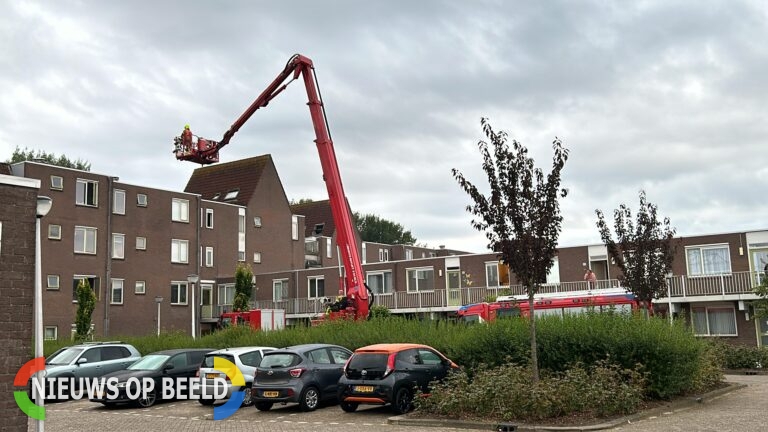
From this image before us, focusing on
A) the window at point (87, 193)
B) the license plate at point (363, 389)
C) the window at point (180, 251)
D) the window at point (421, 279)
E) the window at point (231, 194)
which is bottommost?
the license plate at point (363, 389)

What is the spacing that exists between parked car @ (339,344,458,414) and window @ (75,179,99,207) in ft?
100

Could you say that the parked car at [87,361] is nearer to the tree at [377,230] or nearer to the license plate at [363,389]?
the license plate at [363,389]

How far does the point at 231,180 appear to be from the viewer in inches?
2191

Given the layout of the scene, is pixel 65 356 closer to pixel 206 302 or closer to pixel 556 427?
pixel 556 427

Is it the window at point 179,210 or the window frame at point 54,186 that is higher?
the window frame at point 54,186

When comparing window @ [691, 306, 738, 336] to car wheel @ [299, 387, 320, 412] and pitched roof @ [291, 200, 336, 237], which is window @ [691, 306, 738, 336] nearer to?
car wheel @ [299, 387, 320, 412]

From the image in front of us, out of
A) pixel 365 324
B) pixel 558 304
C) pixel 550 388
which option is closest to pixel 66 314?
pixel 365 324

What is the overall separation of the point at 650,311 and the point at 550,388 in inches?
470

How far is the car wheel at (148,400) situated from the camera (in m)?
19.4

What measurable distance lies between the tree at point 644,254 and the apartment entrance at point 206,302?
1273 inches

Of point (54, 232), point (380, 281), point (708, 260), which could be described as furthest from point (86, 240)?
point (708, 260)

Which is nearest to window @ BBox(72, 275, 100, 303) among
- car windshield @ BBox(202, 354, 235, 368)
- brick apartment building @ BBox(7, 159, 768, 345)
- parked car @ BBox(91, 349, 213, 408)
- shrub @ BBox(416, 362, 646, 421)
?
brick apartment building @ BBox(7, 159, 768, 345)

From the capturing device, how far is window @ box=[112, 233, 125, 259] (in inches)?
1710

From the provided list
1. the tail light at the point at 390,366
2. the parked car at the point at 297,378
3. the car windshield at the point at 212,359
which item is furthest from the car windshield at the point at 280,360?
the tail light at the point at 390,366
